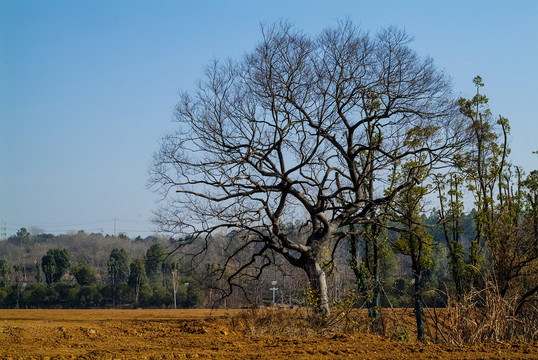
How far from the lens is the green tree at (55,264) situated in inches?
1929

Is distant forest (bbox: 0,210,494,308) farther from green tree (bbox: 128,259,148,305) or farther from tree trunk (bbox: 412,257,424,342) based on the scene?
tree trunk (bbox: 412,257,424,342)

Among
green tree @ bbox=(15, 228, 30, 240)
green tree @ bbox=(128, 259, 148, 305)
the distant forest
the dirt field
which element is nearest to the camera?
the dirt field

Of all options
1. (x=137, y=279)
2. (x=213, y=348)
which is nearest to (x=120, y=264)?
(x=137, y=279)

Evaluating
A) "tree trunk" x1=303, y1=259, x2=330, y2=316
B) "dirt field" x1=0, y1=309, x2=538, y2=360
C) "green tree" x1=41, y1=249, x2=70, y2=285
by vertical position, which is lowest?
"dirt field" x1=0, y1=309, x2=538, y2=360

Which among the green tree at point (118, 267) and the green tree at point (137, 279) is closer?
the green tree at point (137, 279)

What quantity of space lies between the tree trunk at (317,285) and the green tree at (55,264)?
121ft

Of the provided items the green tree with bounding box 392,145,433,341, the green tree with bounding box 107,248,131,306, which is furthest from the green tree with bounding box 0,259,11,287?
the green tree with bounding box 392,145,433,341

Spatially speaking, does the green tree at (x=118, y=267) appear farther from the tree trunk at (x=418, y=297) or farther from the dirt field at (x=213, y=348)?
the dirt field at (x=213, y=348)

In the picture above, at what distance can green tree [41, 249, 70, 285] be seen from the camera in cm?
4900

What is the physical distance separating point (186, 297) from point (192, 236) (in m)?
22.8

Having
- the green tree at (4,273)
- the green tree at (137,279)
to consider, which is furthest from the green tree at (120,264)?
the green tree at (4,273)

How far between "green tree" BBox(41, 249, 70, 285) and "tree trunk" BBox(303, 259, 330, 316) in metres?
37.0

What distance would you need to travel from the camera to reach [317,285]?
661 inches

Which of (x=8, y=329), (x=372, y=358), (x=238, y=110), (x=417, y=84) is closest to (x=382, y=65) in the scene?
(x=417, y=84)
